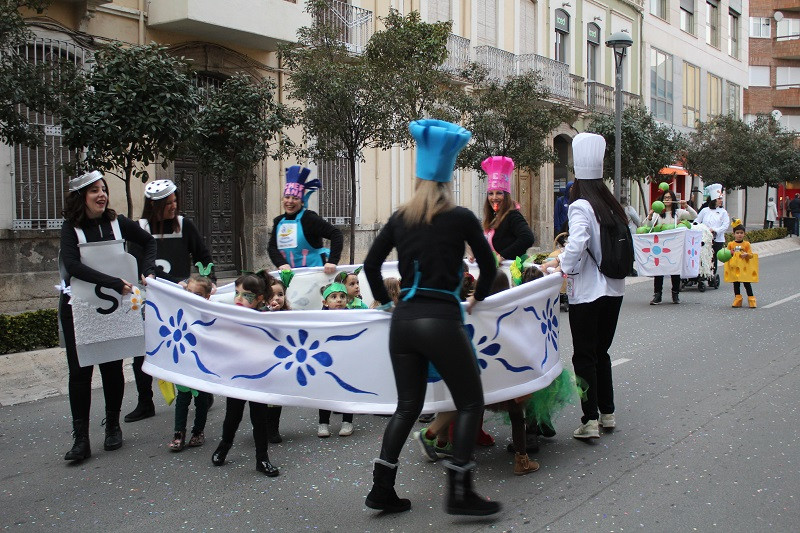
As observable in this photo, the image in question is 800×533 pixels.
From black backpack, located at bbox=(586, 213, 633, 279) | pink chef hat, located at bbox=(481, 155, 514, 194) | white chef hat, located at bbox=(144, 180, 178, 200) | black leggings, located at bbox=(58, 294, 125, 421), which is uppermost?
pink chef hat, located at bbox=(481, 155, 514, 194)

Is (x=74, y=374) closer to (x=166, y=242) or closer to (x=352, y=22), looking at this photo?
(x=166, y=242)

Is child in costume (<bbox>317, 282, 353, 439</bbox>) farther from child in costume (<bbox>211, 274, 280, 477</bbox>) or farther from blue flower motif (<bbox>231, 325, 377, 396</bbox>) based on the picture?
blue flower motif (<bbox>231, 325, 377, 396</bbox>)

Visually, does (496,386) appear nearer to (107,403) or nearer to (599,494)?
(599,494)

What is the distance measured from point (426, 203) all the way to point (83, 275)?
2578 millimetres

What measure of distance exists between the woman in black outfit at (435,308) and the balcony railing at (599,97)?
1049 inches

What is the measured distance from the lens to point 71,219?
18.9 feet

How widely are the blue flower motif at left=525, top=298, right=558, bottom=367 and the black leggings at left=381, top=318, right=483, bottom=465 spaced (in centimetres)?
108

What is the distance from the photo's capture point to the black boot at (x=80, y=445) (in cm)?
567

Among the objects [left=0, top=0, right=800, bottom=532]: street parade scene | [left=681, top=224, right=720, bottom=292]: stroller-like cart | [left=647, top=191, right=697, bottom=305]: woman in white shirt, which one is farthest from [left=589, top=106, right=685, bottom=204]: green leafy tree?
[left=0, top=0, right=800, bottom=532]: street parade scene

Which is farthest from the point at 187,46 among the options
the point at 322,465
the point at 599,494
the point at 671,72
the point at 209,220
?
the point at 671,72

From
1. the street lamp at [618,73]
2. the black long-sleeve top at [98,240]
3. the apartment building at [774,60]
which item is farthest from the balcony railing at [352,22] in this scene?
the apartment building at [774,60]

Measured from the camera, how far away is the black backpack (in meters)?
5.72

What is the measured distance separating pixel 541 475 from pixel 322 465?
1.38 metres

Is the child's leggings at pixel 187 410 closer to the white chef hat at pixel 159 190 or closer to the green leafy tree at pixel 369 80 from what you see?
the white chef hat at pixel 159 190
